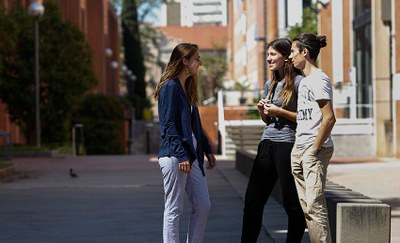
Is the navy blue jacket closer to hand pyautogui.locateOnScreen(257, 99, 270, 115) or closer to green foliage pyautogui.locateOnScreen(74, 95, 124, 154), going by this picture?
hand pyautogui.locateOnScreen(257, 99, 270, 115)

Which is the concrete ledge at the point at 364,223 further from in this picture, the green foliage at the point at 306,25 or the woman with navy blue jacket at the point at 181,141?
the green foliage at the point at 306,25

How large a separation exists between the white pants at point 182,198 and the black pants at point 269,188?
61 centimetres

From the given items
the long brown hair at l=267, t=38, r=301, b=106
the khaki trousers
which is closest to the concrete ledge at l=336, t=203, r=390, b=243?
the khaki trousers

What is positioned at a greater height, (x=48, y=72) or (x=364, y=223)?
(x=48, y=72)

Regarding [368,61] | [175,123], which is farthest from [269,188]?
[368,61]

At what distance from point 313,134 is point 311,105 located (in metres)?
0.20

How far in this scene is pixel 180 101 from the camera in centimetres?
746

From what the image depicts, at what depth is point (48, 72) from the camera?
3734 centimetres

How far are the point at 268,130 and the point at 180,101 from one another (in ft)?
3.08

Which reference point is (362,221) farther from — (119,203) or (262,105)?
(119,203)

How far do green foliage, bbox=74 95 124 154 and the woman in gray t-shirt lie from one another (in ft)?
133

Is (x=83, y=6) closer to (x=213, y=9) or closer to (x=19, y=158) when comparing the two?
(x=19, y=158)

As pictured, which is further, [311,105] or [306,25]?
[306,25]

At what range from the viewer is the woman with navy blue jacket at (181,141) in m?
7.41
